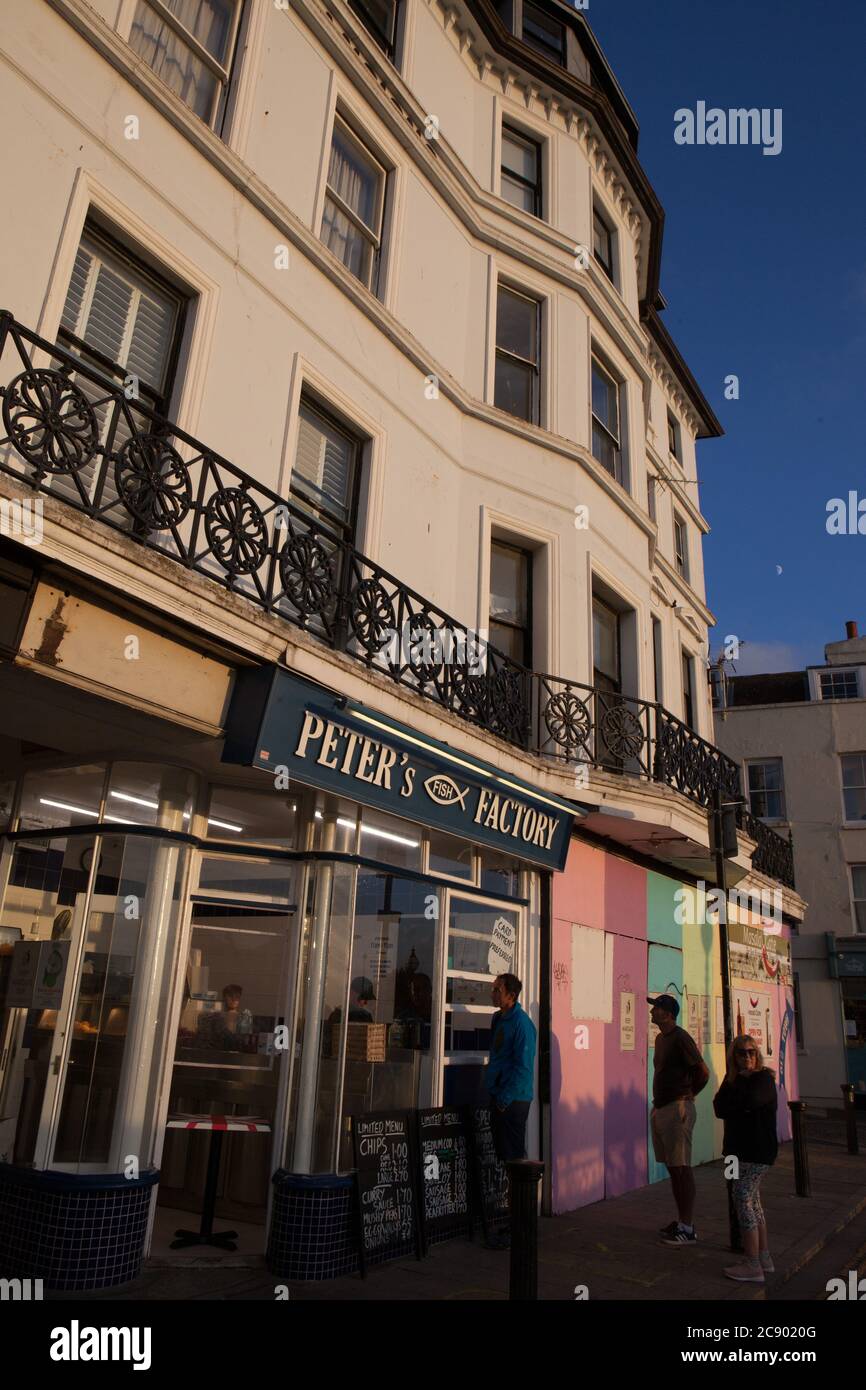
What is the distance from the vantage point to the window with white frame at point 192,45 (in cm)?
799

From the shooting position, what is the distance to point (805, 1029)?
2595cm

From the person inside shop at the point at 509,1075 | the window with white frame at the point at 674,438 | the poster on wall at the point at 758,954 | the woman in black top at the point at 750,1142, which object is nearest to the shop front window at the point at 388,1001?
the person inside shop at the point at 509,1075

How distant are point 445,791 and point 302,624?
225 cm

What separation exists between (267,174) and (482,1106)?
8957 millimetres

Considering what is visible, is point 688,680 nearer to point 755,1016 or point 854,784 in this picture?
point 755,1016

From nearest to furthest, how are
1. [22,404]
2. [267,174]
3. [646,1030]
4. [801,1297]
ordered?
1. [22,404]
2. [801,1297]
3. [267,174]
4. [646,1030]

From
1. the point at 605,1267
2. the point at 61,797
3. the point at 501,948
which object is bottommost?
the point at 605,1267

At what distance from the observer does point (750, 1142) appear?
707 centimetres

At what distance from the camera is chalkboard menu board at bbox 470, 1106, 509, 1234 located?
8055 mm

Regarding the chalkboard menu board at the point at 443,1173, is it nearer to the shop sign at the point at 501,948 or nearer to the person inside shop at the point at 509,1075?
the person inside shop at the point at 509,1075

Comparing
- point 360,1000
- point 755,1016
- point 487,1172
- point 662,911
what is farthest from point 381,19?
point 755,1016

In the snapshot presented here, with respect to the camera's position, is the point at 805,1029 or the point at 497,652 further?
the point at 805,1029
